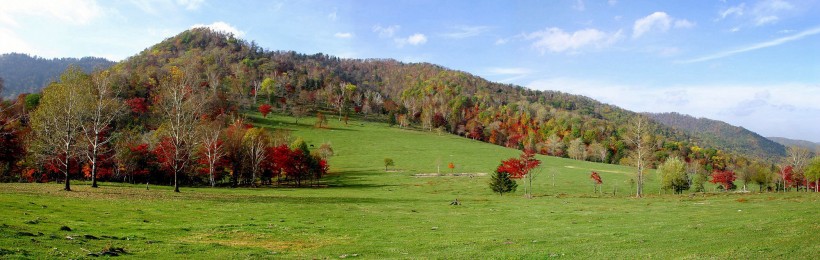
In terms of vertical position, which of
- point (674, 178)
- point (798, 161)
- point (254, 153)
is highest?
point (798, 161)

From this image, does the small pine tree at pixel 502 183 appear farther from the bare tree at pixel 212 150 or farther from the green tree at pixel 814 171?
the green tree at pixel 814 171

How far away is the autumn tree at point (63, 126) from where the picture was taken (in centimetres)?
4588

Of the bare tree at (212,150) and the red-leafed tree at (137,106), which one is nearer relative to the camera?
the bare tree at (212,150)

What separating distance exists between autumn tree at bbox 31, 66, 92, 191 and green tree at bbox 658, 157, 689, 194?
9378 centimetres

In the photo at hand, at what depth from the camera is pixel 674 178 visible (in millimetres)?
84750

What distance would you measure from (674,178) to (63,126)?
3858 inches

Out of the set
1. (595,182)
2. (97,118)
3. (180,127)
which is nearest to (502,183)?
(595,182)

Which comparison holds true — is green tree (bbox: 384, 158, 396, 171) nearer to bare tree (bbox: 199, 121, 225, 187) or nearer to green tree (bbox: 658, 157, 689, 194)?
bare tree (bbox: 199, 121, 225, 187)

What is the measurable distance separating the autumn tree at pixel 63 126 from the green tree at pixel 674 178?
93782mm

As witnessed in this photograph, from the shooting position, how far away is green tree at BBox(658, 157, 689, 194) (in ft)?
279

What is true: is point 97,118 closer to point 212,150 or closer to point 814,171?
point 212,150

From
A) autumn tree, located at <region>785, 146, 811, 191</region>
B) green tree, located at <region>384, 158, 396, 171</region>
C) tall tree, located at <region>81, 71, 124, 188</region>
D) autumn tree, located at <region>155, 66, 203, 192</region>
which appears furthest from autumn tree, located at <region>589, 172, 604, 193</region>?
tall tree, located at <region>81, 71, 124, 188</region>

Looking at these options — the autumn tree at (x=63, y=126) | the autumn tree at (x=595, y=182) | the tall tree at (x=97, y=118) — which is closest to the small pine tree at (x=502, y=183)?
the autumn tree at (x=595, y=182)

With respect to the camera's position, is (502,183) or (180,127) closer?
(180,127)
